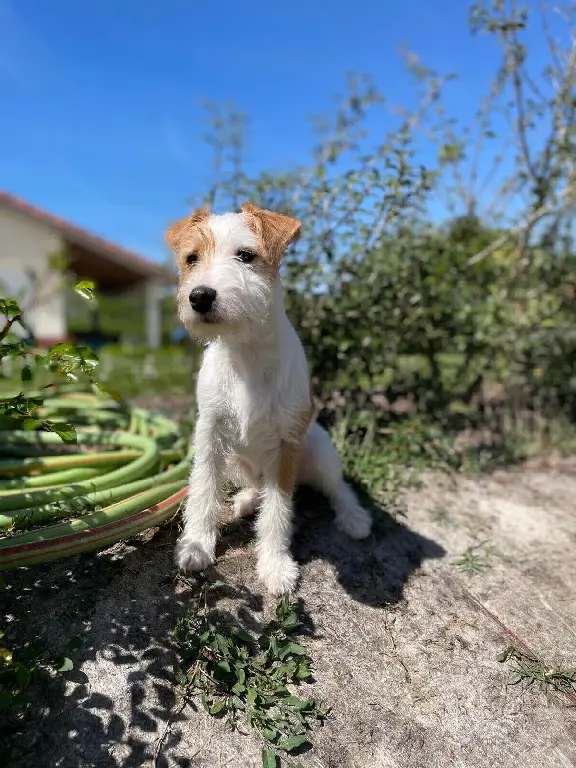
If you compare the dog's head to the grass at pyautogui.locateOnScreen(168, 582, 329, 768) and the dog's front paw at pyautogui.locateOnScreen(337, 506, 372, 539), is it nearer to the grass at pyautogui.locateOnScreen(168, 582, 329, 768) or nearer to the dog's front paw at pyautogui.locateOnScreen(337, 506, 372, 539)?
the grass at pyautogui.locateOnScreen(168, 582, 329, 768)

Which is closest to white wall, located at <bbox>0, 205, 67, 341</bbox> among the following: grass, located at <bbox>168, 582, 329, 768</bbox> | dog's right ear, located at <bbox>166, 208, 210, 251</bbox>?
dog's right ear, located at <bbox>166, 208, 210, 251</bbox>

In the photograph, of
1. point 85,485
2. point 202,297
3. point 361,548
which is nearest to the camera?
point 202,297

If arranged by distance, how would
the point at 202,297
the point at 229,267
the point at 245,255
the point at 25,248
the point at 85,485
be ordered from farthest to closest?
1. the point at 25,248
2. the point at 85,485
3. the point at 245,255
4. the point at 229,267
5. the point at 202,297

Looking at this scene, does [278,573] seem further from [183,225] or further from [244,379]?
[183,225]

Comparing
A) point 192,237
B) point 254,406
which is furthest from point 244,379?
point 192,237

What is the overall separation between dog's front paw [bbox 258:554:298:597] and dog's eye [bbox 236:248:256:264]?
1721 mm

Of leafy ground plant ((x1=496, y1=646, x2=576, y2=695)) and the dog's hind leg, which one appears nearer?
leafy ground plant ((x1=496, y1=646, x2=576, y2=695))

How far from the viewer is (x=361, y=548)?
3.61 meters

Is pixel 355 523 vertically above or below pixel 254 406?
below

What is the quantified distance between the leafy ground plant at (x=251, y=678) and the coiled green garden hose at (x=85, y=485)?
704mm

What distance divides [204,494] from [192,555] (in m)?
0.35

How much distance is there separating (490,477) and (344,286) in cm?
239

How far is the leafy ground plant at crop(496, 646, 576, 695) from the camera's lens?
9.01ft

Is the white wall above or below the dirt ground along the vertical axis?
above
